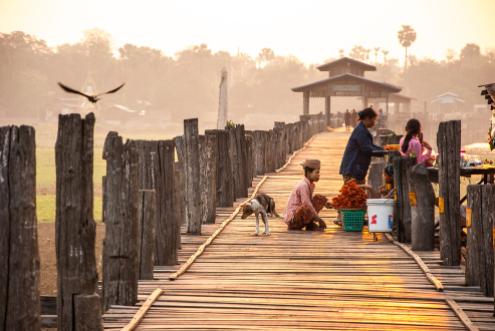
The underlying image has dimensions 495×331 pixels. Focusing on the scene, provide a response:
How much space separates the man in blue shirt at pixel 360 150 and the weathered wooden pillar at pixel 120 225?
19.3 feet

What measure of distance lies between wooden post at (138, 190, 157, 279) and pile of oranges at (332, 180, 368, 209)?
4299 mm

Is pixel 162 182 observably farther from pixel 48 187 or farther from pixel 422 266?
pixel 48 187

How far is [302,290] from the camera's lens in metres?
10.2

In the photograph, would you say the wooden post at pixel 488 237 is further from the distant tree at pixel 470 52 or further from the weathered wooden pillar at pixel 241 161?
the distant tree at pixel 470 52

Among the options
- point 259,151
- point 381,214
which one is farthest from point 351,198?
point 259,151

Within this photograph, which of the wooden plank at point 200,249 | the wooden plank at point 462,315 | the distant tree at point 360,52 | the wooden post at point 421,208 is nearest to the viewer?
the wooden plank at point 462,315

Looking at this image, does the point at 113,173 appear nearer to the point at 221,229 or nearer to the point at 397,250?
the point at 397,250

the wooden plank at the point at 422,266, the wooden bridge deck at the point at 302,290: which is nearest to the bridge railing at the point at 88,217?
the wooden bridge deck at the point at 302,290

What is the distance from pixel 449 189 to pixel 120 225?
3821 millimetres

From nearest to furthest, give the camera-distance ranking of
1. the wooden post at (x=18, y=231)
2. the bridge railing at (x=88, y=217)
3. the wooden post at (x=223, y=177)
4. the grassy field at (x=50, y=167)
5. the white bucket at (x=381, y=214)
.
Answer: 1. the wooden post at (x=18, y=231)
2. the bridge railing at (x=88, y=217)
3. the white bucket at (x=381, y=214)
4. the wooden post at (x=223, y=177)
5. the grassy field at (x=50, y=167)

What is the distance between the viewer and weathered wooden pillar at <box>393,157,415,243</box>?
44.4ft

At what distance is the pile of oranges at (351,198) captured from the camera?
14602 millimetres

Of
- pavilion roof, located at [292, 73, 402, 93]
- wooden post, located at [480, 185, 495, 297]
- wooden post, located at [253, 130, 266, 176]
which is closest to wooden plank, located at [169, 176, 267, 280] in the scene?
wooden post, located at [480, 185, 495, 297]

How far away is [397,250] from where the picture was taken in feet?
42.5
